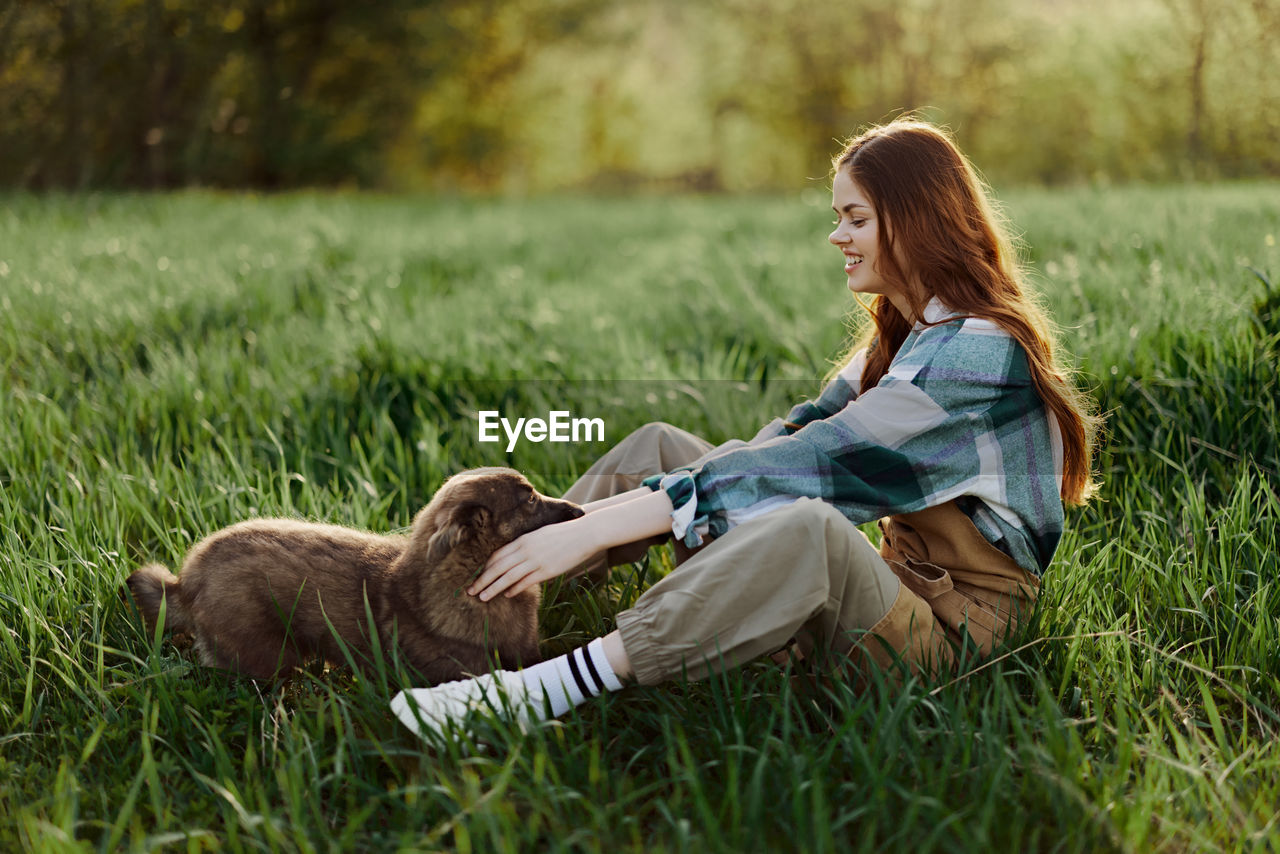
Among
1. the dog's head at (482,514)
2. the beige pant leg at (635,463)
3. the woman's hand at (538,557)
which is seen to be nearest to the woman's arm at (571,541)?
the woman's hand at (538,557)

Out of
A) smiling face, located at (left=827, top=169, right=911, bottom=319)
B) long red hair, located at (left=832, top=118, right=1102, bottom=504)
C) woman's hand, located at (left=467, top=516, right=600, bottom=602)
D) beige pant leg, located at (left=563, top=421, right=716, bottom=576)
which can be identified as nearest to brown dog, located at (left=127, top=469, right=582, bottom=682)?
woman's hand, located at (left=467, top=516, right=600, bottom=602)

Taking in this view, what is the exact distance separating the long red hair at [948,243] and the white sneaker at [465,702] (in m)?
1.47

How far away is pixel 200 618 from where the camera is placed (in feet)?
7.97

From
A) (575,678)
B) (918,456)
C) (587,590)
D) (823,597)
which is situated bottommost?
(587,590)

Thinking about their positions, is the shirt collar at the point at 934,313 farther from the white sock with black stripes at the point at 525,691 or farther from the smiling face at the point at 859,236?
the white sock with black stripes at the point at 525,691

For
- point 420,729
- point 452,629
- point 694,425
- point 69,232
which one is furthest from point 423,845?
point 69,232

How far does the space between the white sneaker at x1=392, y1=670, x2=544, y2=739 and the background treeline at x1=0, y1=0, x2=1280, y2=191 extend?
10586mm

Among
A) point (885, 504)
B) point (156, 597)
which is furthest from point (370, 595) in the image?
point (885, 504)

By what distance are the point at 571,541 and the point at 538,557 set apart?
0.09 metres

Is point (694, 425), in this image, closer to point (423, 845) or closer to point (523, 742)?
point (523, 742)

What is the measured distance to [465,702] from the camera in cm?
211

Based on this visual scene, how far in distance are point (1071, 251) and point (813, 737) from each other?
526cm

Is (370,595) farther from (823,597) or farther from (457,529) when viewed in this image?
(823,597)

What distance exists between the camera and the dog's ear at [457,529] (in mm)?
2357
